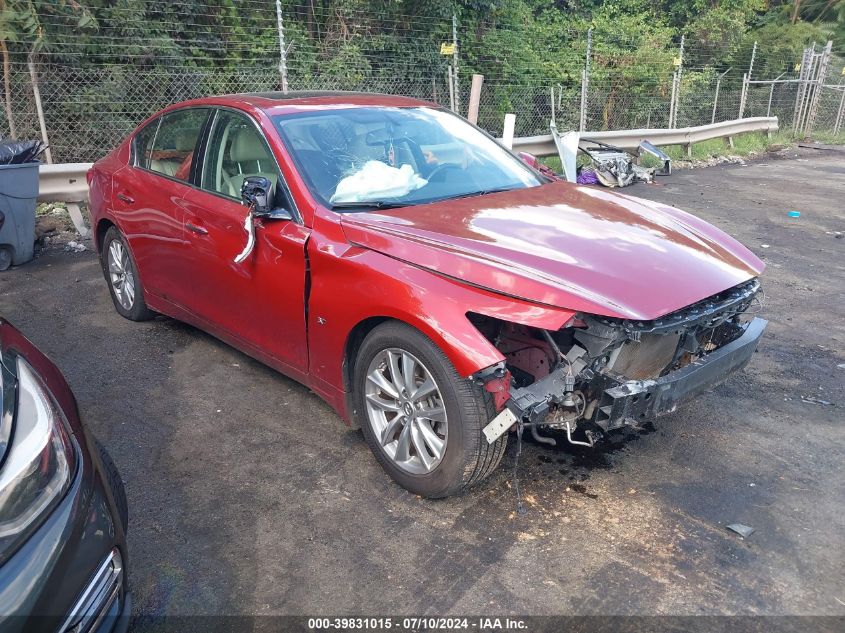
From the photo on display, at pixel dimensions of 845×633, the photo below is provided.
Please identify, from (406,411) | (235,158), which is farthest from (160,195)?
(406,411)

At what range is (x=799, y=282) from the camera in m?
6.55

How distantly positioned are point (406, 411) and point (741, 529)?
1.52m

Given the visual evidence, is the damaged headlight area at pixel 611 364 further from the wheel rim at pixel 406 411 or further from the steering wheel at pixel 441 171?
the steering wheel at pixel 441 171

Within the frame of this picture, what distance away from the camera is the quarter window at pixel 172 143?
4625 mm

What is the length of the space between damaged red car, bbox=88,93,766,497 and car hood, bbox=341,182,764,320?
0.01 m

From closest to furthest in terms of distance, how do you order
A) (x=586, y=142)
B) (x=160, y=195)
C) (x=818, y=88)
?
1. (x=160, y=195)
2. (x=586, y=142)
3. (x=818, y=88)

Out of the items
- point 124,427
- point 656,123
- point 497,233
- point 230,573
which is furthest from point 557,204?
point 656,123

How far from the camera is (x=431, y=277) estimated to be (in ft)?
10.3

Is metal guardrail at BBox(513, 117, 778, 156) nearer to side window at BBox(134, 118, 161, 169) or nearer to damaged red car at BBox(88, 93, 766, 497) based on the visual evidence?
side window at BBox(134, 118, 161, 169)

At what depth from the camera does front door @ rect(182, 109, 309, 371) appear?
3.78 metres

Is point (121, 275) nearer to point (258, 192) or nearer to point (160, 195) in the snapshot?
point (160, 195)

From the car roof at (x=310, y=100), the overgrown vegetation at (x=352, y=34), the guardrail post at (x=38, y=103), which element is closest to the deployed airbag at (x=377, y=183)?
the car roof at (x=310, y=100)

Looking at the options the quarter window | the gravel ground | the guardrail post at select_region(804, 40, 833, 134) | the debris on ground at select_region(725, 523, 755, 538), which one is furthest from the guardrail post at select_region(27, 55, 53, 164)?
the guardrail post at select_region(804, 40, 833, 134)

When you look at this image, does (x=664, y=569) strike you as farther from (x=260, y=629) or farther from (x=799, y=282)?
(x=799, y=282)
